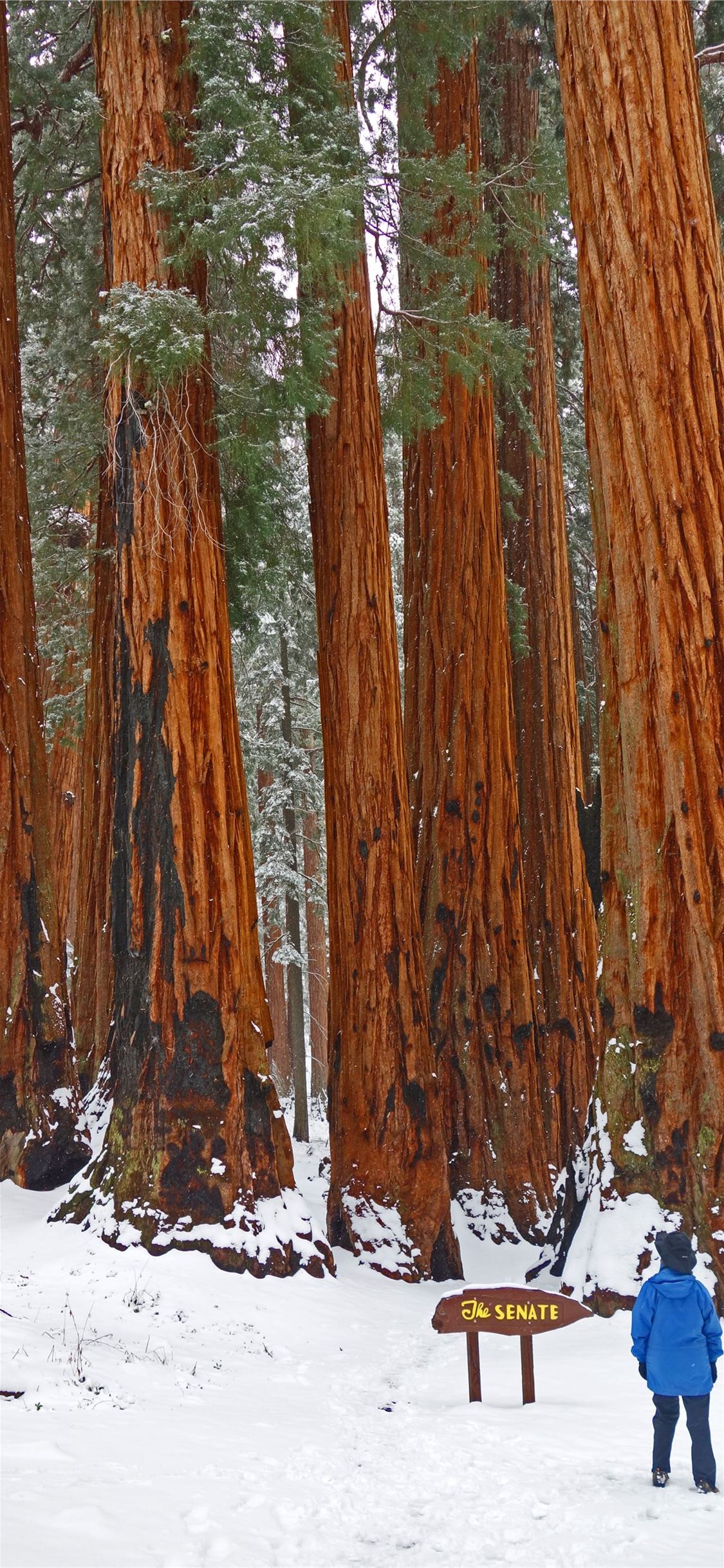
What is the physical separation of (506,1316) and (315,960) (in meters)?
25.7

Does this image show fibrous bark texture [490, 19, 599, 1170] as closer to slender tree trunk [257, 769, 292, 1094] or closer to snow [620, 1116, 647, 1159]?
snow [620, 1116, 647, 1159]

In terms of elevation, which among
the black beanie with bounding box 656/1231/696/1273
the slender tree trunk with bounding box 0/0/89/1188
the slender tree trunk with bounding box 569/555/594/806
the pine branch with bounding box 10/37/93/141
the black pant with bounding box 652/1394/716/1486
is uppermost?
the pine branch with bounding box 10/37/93/141

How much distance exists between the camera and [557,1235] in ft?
23.0

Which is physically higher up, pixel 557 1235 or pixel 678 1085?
pixel 678 1085

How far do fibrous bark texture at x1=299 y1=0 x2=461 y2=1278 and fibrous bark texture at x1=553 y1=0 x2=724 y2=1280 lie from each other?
204cm

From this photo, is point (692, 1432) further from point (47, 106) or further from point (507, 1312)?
point (47, 106)

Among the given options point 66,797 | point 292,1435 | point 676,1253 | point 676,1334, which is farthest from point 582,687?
point 292,1435

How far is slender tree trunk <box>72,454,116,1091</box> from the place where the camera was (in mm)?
9578

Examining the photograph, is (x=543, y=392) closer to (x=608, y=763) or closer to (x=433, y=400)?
(x=433, y=400)

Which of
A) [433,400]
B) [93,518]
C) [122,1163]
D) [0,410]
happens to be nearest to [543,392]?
[433,400]

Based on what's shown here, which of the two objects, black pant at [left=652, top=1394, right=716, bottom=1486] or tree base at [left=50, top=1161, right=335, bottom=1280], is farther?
tree base at [left=50, top=1161, right=335, bottom=1280]

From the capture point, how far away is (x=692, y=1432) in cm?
376

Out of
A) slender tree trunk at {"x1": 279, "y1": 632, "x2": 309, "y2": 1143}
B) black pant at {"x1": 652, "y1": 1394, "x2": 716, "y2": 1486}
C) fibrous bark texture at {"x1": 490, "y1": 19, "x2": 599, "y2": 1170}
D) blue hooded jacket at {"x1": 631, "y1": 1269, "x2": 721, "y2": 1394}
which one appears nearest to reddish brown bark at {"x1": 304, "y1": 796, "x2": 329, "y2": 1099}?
slender tree trunk at {"x1": 279, "y1": 632, "x2": 309, "y2": 1143}

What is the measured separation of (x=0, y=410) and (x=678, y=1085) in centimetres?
654
